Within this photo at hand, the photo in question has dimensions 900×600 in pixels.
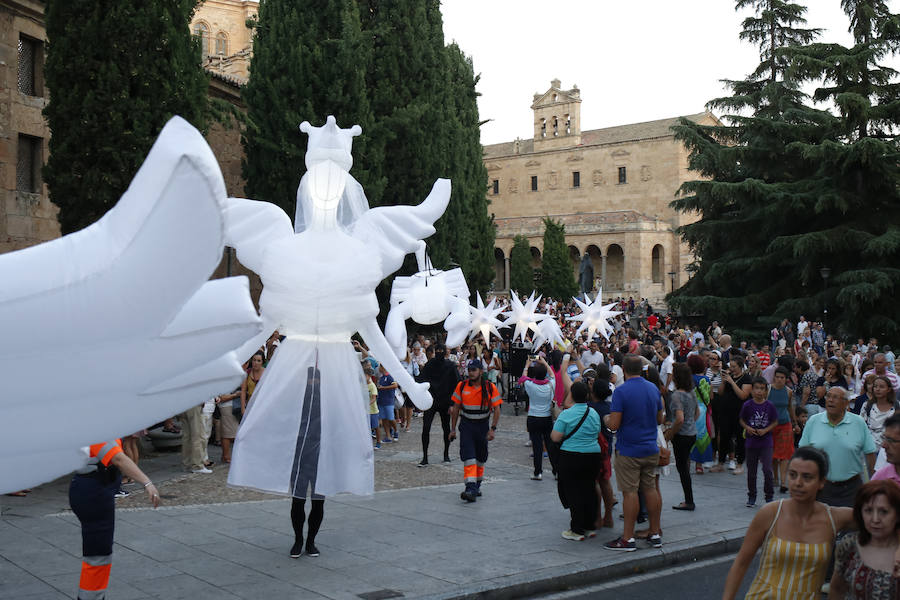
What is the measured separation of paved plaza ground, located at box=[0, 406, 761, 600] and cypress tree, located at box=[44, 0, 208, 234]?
13.7 feet

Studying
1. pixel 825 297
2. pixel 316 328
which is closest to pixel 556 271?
pixel 825 297

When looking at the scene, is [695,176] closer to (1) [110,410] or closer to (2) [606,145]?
(2) [606,145]

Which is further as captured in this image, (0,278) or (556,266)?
(556,266)

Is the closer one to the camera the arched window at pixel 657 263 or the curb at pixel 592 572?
the curb at pixel 592 572

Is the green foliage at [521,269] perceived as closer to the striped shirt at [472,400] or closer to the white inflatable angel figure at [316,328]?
the striped shirt at [472,400]

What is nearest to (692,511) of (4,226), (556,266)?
(4,226)

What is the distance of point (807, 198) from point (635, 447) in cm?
2402

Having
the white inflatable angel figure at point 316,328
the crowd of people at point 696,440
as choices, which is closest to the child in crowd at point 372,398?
the crowd of people at point 696,440

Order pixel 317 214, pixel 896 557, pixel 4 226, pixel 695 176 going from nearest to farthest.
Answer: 1. pixel 896 557
2. pixel 317 214
3. pixel 4 226
4. pixel 695 176

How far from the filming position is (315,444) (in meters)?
6.47

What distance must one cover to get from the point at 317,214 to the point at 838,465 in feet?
14.5

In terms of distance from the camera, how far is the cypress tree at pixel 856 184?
86.4 ft

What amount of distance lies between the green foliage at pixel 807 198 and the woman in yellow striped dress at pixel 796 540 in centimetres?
2425

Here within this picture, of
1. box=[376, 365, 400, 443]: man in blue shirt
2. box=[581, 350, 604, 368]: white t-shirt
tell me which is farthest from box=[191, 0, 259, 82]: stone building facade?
box=[376, 365, 400, 443]: man in blue shirt
